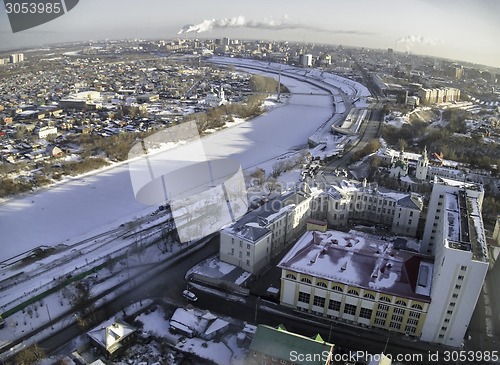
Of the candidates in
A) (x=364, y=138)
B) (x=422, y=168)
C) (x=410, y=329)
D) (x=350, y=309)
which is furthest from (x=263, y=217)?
(x=364, y=138)

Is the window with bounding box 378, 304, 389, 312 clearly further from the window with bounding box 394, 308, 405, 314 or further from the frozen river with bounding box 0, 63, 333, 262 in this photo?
the frozen river with bounding box 0, 63, 333, 262

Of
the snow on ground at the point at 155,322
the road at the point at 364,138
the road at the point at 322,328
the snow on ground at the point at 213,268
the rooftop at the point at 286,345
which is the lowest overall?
the road at the point at 364,138

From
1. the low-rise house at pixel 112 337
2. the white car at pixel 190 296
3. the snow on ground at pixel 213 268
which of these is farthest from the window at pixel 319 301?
the low-rise house at pixel 112 337

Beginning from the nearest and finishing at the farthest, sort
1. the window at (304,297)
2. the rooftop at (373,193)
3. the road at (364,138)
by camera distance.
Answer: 1. the window at (304,297)
2. the rooftop at (373,193)
3. the road at (364,138)

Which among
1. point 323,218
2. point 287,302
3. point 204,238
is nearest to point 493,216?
point 323,218

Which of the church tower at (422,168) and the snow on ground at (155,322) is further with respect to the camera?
the church tower at (422,168)

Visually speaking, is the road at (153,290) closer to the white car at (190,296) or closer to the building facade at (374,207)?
the white car at (190,296)

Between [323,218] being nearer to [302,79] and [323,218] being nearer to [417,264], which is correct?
[417,264]
